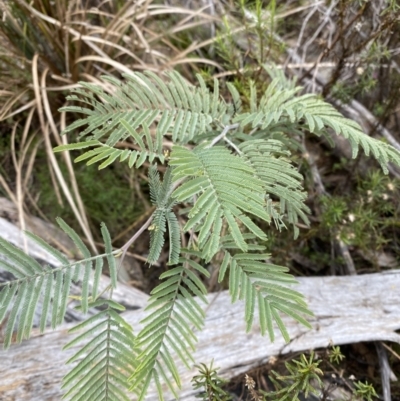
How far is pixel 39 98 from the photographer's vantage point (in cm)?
220

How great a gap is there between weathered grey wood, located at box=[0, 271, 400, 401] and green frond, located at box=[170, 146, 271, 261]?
2.74ft

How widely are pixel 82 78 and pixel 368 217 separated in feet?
5.45

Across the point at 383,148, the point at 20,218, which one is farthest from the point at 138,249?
the point at 383,148

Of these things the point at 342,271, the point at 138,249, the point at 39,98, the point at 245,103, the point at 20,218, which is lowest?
the point at 138,249

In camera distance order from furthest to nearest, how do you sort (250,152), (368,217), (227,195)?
1. (368,217)
2. (250,152)
3. (227,195)

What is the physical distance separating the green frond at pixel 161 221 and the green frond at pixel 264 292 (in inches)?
5.8

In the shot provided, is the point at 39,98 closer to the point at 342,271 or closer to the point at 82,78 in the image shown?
the point at 82,78

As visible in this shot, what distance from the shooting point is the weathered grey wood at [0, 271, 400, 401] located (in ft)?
5.40

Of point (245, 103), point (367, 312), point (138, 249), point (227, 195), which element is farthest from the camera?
point (138, 249)

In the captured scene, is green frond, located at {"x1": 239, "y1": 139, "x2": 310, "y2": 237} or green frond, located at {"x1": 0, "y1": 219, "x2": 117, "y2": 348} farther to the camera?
green frond, located at {"x1": 239, "y1": 139, "x2": 310, "y2": 237}

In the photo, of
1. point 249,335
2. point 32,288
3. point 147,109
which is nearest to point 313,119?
point 147,109

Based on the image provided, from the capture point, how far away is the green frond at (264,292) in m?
1.16

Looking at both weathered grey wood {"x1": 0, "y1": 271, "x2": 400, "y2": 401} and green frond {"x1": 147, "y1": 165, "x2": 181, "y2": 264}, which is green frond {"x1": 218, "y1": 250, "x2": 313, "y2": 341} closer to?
green frond {"x1": 147, "y1": 165, "x2": 181, "y2": 264}

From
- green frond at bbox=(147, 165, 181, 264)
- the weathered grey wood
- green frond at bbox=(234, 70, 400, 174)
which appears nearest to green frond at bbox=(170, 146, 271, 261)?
green frond at bbox=(147, 165, 181, 264)
